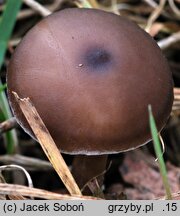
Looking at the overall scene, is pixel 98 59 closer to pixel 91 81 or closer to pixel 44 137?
pixel 91 81

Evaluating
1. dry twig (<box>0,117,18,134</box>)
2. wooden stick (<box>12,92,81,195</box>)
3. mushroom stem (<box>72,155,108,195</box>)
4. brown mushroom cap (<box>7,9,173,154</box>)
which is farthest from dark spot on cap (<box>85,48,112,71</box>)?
dry twig (<box>0,117,18,134</box>)

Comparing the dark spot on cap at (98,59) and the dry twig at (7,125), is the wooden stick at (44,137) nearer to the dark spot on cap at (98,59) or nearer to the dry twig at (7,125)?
the dark spot on cap at (98,59)

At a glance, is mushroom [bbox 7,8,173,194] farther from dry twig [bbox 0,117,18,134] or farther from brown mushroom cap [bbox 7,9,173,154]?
dry twig [bbox 0,117,18,134]

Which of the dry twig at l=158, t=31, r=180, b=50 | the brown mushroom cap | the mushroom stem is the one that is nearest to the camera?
the brown mushroom cap

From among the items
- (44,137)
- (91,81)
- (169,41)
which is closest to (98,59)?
(91,81)

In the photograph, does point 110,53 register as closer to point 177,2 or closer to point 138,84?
point 138,84

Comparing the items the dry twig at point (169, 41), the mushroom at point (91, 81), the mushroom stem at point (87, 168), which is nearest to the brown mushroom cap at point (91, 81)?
the mushroom at point (91, 81)
